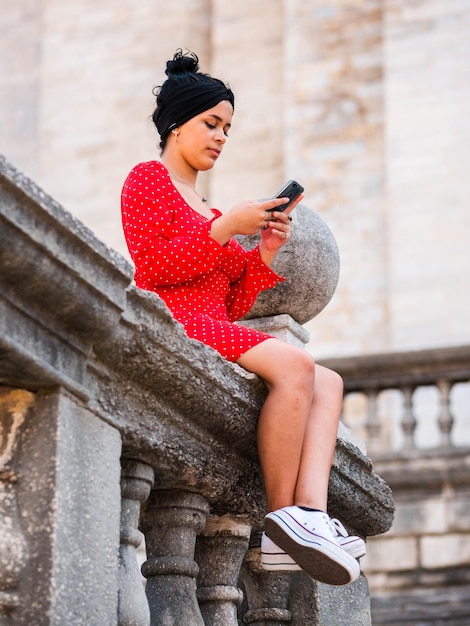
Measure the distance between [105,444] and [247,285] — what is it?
3.66 ft

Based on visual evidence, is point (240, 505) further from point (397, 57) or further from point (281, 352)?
point (397, 57)

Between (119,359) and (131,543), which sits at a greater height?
(119,359)

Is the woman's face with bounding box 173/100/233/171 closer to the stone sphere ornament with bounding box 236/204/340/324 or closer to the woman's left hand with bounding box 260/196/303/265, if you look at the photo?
the woman's left hand with bounding box 260/196/303/265

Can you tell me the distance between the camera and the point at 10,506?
2.74 metres

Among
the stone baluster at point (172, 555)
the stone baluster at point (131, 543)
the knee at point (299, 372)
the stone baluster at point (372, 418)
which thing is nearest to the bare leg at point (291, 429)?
the knee at point (299, 372)

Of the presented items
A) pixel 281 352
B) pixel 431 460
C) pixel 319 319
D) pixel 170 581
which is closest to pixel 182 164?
pixel 281 352

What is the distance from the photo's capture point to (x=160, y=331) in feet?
10.2

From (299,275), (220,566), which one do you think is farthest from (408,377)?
(220,566)

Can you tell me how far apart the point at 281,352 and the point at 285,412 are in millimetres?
148

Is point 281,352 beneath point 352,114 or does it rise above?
beneath

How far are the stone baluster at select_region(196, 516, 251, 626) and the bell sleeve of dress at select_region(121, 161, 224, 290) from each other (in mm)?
578

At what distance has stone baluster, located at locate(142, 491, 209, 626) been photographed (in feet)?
10.6

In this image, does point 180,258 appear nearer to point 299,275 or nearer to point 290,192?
point 290,192

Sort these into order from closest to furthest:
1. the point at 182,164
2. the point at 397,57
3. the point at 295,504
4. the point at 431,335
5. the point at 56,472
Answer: the point at 56,472
the point at 295,504
the point at 182,164
the point at 431,335
the point at 397,57
